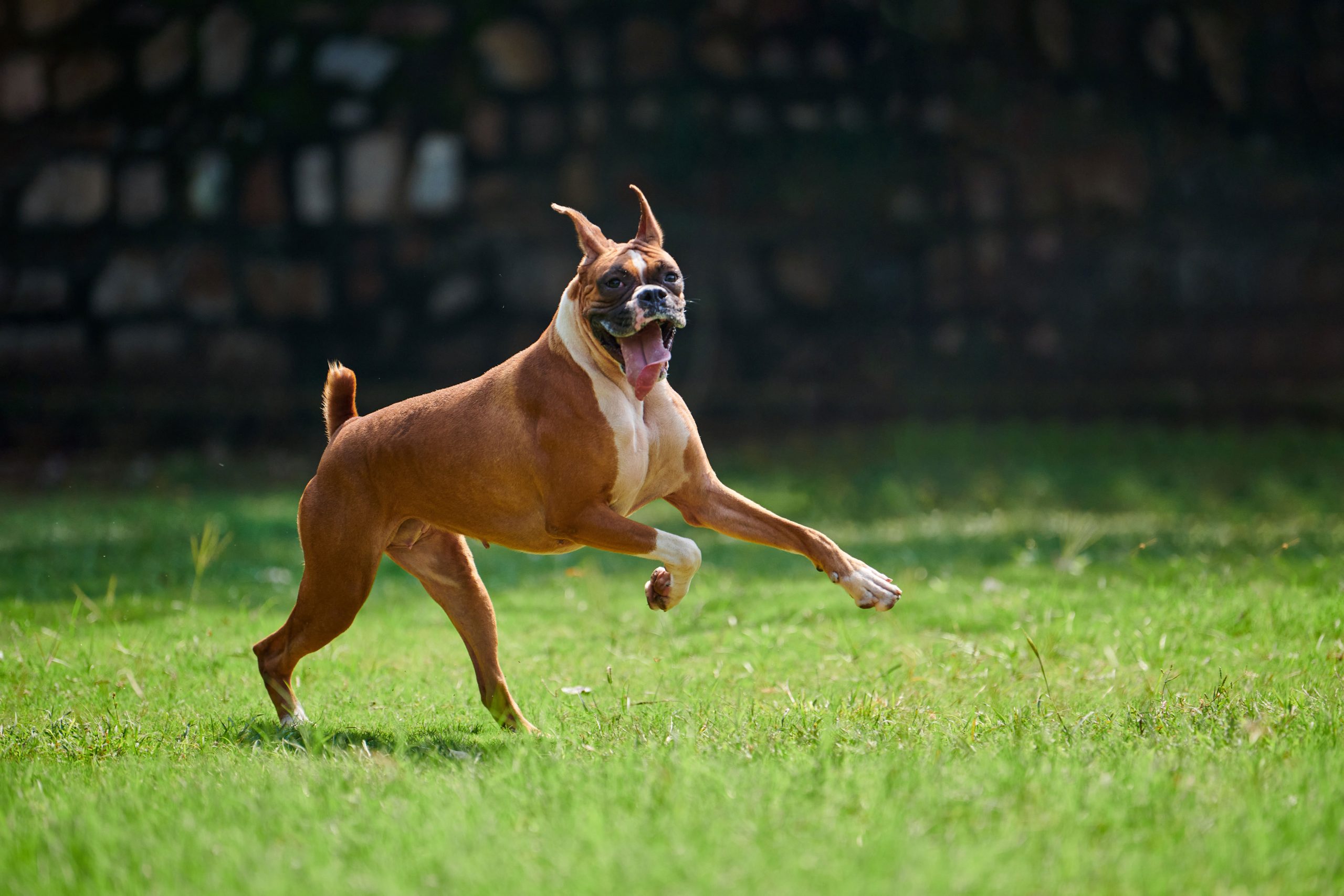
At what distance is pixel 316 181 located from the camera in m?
11.2

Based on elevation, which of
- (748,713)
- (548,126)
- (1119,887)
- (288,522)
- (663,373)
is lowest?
(288,522)

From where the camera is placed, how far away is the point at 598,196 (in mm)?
11242

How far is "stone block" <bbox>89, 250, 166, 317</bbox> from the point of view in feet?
37.2

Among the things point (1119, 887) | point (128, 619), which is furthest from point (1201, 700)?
point (128, 619)

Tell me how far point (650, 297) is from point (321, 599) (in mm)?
1400

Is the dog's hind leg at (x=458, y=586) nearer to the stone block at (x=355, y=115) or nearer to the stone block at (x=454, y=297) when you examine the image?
the stone block at (x=454, y=297)

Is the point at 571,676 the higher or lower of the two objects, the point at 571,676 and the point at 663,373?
the lower

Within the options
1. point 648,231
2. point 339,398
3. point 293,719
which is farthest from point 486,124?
point 293,719

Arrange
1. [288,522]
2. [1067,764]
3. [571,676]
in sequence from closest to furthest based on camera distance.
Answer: [1067,764] → [571,676] → [288,522]

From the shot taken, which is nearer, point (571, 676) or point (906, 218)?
point (571, 676)

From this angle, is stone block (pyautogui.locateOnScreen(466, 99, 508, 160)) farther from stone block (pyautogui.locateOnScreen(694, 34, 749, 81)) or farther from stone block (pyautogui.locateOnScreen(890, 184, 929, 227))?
stone block (pyautogui.locateOnScreen(890, 184, 929, 227))

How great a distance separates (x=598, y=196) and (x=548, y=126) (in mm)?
750

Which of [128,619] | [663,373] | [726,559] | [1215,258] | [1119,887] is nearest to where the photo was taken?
[1119,887]

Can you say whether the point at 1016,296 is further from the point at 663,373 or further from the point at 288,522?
the point at 663,373
